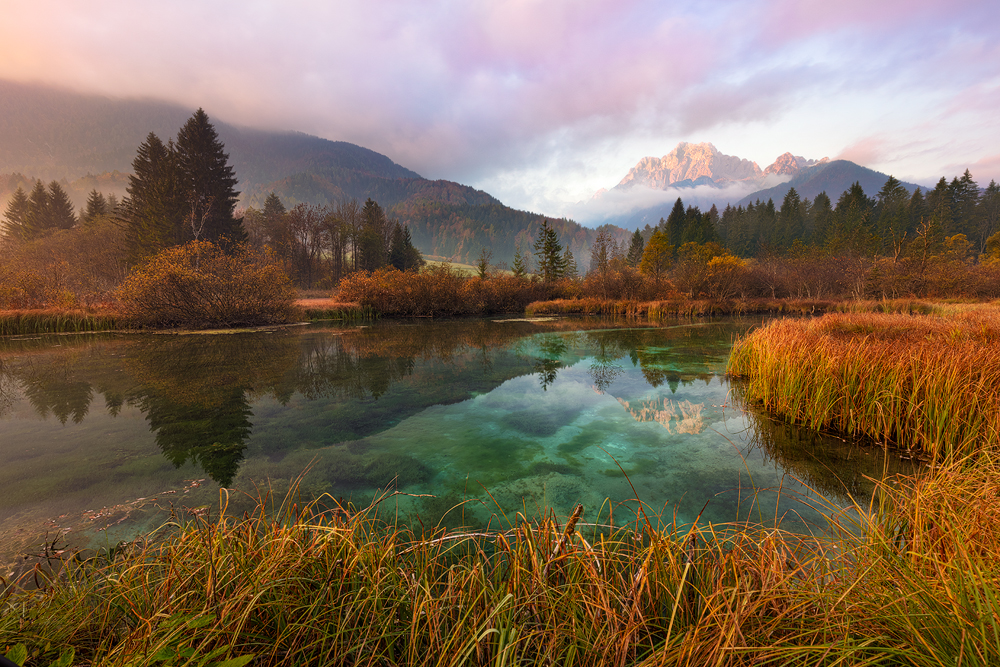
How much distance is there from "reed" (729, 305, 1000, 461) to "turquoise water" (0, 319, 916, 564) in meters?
0.51

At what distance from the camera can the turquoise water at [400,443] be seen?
4.00 metres

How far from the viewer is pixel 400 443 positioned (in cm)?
585

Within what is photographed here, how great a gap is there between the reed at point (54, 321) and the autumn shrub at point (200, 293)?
0.93m

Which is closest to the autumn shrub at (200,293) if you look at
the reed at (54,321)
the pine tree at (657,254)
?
the reed at (54,321)

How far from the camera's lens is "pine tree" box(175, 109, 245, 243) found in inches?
1384

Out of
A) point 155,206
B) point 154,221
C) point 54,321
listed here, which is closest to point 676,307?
point 54,321

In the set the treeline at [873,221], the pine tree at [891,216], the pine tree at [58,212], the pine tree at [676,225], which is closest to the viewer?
the pine tree at [891,216]

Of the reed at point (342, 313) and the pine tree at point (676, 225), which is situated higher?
the pine tree at point (676, 225)

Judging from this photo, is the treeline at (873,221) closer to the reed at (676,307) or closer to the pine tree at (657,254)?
the pine tree at (657,254)

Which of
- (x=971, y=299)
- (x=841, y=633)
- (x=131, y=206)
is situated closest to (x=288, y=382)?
(x=841, y=633)

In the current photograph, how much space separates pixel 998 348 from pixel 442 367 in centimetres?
1106

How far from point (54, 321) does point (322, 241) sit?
110ft

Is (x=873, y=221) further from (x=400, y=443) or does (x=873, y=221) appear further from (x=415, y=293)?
(x=400, y=443)

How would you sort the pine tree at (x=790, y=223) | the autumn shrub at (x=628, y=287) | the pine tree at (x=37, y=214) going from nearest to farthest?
the autumn shrub at (x=628, y=287), the pine tree at (x=37, y=214), the pine tree at (x=790, y=223)
